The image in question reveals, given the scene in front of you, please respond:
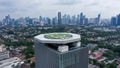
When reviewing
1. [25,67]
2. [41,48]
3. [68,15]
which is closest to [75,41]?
[41,48]

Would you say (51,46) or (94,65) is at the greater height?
(51,46)

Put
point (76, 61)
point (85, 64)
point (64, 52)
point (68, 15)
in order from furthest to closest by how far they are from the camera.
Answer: point (68, 15), point (85, 64), point (76, 61), point (64, 52)

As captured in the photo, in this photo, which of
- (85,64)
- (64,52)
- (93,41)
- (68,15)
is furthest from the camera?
(68,15)

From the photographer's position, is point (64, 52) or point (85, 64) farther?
point (85, 64)

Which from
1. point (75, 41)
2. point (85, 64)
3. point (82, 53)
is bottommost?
point (85, 64)

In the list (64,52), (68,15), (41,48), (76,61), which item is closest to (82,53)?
(76,61)

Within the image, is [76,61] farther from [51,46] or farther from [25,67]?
[25,67]
